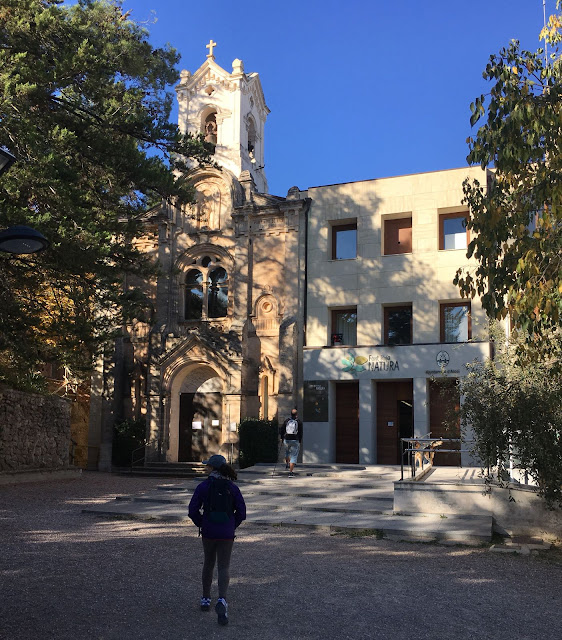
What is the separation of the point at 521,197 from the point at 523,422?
3.77 meters

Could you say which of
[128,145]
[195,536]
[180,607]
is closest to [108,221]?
[128,145]

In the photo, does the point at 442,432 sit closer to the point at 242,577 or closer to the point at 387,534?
the point at 387,534

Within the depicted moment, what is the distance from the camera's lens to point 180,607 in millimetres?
7266

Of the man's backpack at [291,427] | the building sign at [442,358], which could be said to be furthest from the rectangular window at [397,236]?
the man's backpack at [291,427]

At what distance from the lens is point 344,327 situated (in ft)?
85.6

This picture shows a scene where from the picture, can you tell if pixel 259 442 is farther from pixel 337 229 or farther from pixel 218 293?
pixel 337 229

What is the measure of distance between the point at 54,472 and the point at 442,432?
13349 mm

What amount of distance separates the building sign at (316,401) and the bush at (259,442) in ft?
4.49

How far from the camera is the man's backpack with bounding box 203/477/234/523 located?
7.03m

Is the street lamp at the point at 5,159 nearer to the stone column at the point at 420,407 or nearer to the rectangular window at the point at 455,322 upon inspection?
the stone column at the point at 420,407

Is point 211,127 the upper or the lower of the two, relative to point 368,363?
upper

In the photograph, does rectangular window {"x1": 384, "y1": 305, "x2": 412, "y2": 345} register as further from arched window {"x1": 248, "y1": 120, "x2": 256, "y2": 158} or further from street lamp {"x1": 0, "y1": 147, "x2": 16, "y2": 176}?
street lamp {"x1": 0, "y1": 147, "x2": 16, "y2": 176}

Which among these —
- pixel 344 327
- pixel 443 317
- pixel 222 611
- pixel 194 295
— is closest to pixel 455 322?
pixel 443 317

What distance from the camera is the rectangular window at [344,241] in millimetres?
26348
